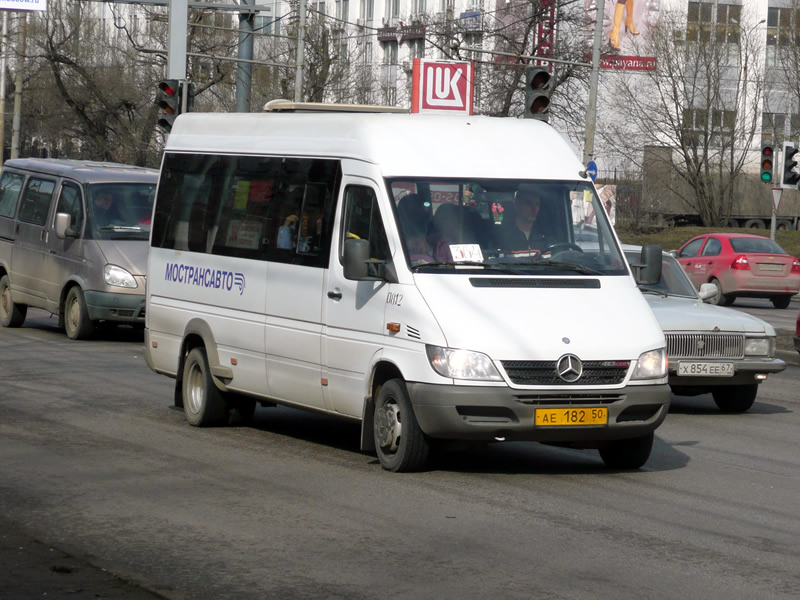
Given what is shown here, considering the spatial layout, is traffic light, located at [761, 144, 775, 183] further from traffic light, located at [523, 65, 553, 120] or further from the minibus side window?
the minibus side window

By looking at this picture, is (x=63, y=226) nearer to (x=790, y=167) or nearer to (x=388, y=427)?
(x=388, y=427)

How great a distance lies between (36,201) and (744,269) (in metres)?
16.8

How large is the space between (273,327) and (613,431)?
9.20ft

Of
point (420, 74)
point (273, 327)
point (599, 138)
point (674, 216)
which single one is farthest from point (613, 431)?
point (599, 138)

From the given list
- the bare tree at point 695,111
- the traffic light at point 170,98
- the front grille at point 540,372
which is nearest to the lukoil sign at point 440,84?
the traffic light at point 170,98

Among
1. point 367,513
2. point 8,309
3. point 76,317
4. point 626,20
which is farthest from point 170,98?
point 626,20

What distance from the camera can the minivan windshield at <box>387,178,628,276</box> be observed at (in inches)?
384

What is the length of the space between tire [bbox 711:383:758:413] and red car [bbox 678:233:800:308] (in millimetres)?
17787

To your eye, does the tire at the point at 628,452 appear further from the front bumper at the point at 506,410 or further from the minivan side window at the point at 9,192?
the minivan side window at the point at 9,192

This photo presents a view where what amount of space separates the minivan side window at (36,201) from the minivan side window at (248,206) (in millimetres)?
8221

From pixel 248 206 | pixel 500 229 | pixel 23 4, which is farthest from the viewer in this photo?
pixel 23 4

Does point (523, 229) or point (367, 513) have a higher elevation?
point (523, 229)

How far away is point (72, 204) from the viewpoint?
65.9 ft

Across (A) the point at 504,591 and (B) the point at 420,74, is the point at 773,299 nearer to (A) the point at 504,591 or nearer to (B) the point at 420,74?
(B) the point at 420,74
